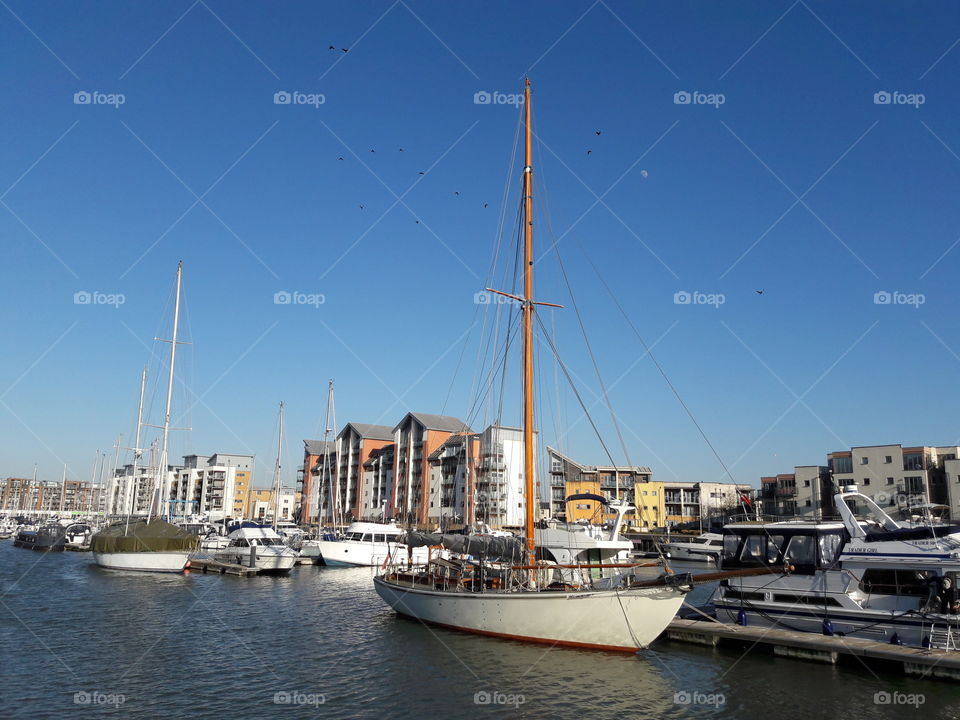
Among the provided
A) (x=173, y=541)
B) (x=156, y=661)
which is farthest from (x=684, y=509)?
(x=156, y=661)

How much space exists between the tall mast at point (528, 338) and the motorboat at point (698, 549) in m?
49.1

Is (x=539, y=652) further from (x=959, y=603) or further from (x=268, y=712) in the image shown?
(x=959, y=603)

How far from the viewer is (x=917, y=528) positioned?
2558 cm

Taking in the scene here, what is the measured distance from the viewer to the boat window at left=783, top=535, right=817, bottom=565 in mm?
26969

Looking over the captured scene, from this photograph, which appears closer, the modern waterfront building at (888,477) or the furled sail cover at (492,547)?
the furled sail cover at (492,547)

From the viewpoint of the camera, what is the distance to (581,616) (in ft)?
82.4

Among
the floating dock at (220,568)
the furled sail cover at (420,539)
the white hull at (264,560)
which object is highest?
the furled sail cover at (420,539)

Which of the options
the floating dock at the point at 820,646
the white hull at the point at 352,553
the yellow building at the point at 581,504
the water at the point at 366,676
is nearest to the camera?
the water at the point at 366,676

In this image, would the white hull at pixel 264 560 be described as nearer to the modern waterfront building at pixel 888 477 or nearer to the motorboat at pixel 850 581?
the motorboat at pixel 850 581

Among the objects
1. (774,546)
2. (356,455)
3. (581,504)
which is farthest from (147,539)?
(356,455)

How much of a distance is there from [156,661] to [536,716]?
14094mm

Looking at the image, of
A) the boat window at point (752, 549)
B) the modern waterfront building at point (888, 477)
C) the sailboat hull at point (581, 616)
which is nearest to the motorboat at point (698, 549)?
the modern waterfront building at point (888, 477)

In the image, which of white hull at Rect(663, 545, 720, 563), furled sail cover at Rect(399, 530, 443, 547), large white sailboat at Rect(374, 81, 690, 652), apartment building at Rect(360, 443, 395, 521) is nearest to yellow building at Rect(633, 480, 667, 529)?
white hull at Rect(663, 545, 720, 563)

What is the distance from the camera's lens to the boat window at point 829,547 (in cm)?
2656
